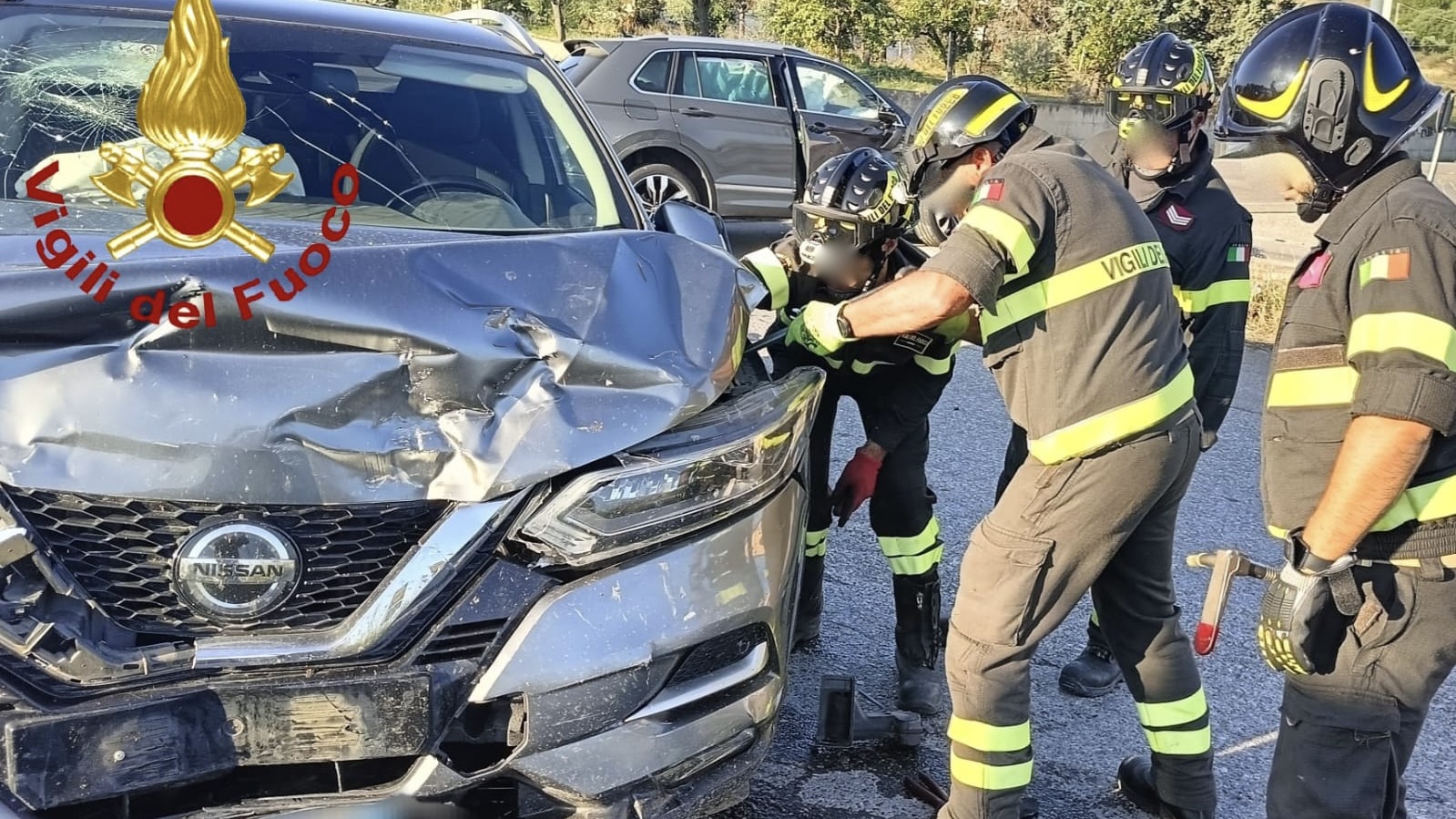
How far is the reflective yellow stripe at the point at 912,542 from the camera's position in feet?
10.8

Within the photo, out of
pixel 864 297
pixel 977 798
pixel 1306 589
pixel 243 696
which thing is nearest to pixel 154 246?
pixel 243 696

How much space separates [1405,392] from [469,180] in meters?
2.19

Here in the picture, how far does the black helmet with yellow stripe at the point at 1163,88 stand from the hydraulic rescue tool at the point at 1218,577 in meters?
1.98

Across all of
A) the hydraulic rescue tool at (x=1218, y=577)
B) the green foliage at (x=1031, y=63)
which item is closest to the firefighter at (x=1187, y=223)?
the hydraulic rescue tool at (x=1218, y=577)

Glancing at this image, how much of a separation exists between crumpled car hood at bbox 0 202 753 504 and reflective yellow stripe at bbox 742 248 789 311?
986 millimetres

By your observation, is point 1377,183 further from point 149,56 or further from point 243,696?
point 149,56

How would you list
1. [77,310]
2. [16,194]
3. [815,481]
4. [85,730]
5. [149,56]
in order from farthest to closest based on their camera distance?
1. [815,481]
2. [149,56]
3. [16,194]
4. [77,310]
5. [85,730]

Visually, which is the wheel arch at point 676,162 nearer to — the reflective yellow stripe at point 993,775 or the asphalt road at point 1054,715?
the asphalt road at point 1054,715

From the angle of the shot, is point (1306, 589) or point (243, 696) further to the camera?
point (1306, 589)

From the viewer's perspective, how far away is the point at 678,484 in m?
2.00

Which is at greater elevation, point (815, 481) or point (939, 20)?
point (939, 20)

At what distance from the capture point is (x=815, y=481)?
3512 millimetres

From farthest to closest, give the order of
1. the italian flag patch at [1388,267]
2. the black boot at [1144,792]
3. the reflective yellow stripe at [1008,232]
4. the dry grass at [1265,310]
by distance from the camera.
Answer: the dry grass at [1265,310] → the black boot at [1144,792] → the reflective yellow stripe at [1008,232] → the italian flag patch at [1388,267]

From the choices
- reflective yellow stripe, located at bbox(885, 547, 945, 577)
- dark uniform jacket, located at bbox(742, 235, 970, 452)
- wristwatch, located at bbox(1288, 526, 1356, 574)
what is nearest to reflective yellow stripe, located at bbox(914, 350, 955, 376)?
dark uniform jacket, located at bbox(742, 235, 970, 452)
